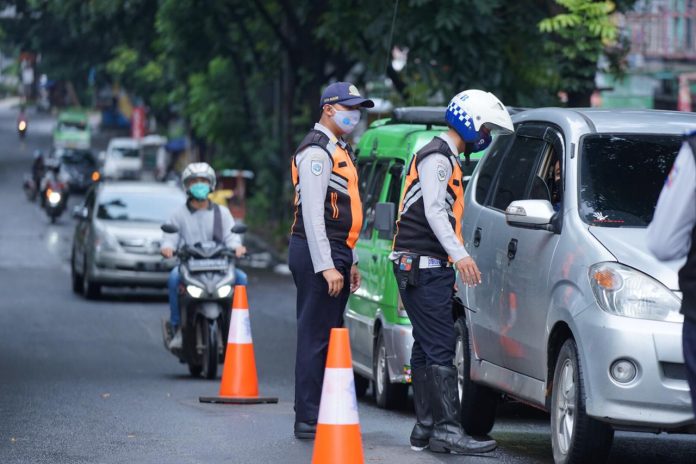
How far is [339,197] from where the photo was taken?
8.52 metres

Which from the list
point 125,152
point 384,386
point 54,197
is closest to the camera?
point 384,386

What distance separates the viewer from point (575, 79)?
18406mm

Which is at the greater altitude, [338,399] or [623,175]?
[623,175]

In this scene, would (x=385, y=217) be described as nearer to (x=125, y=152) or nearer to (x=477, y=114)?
(x=477, y=114)

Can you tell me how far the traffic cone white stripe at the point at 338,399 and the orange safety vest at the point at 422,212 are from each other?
117 cm

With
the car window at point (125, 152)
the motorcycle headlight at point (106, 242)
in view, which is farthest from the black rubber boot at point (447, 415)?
the car window at point (125, 152)

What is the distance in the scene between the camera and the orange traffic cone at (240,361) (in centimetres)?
1089

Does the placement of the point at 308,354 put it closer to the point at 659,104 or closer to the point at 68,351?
the point at 68,351

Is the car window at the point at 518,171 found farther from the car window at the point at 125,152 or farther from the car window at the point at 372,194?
the car window at the point at 125,152

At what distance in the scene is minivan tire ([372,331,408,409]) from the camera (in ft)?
36.4

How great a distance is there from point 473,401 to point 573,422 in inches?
76.9

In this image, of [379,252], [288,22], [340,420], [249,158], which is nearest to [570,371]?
[340,420]

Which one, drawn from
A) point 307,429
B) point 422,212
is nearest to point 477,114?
point 422,212

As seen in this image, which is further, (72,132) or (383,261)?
(72,132)
